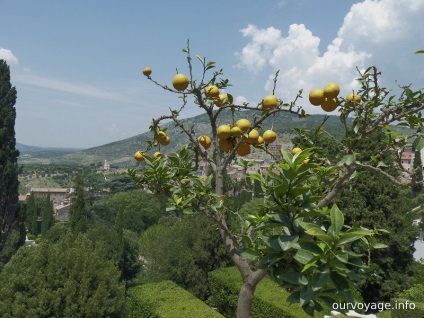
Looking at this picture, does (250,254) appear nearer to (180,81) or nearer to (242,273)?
(242,273)

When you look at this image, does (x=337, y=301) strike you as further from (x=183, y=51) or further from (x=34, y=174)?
(x=34, y=174)

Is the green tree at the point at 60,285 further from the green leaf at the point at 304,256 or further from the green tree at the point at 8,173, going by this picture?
the green tree at the point at 8,173

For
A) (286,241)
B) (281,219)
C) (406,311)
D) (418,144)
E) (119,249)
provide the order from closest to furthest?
(286,241) < (281,219) < (418,144) < (406,311) < (119,249)

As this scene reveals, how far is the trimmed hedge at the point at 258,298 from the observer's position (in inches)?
400

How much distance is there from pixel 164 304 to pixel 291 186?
32.9 feet

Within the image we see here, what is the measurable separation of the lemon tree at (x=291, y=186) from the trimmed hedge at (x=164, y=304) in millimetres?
7406

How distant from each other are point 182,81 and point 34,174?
163699mm

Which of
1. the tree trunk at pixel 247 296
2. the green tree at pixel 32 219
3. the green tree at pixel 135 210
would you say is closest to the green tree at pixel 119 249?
the green tree at pixel 135 210

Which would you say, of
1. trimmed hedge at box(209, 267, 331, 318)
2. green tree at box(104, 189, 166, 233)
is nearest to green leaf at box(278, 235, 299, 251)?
trimmed hedge at box(209, 267, 331, 318)

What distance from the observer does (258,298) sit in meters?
11.1

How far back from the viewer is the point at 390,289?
52.5ft

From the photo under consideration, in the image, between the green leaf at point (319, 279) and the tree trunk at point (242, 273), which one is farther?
the tree trunk at point (242, 273)

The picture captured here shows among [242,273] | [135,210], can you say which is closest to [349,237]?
[242,273]

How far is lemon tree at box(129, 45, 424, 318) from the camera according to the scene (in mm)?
1739
